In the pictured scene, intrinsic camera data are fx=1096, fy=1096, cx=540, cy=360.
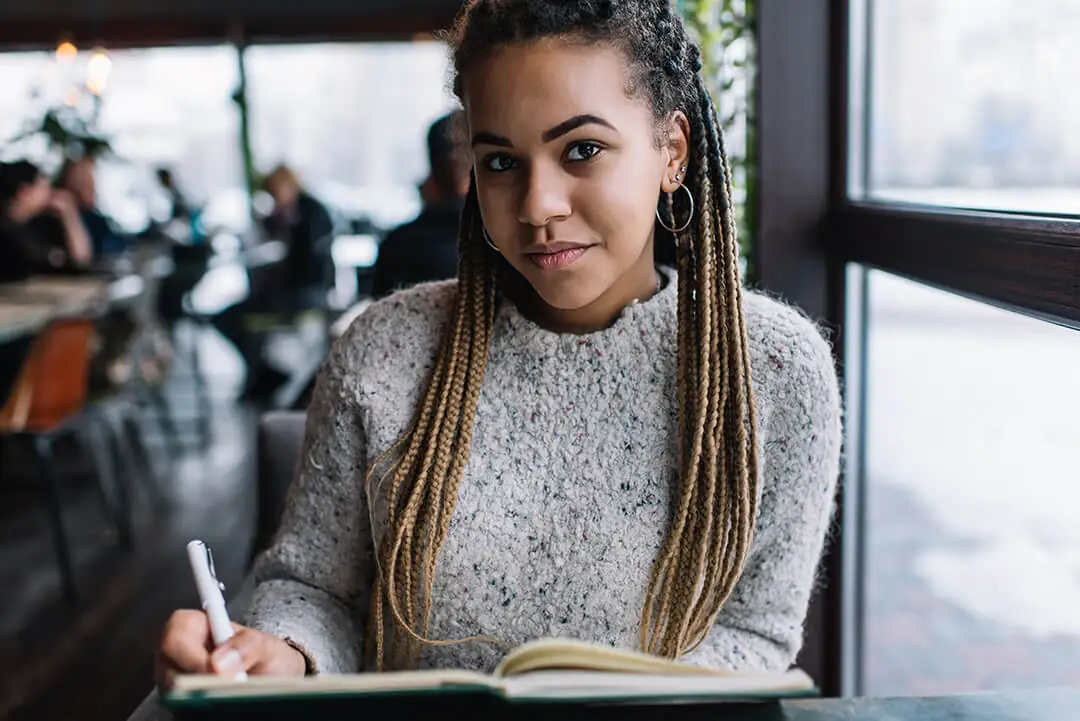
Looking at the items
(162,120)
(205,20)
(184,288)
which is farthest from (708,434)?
(162,120)

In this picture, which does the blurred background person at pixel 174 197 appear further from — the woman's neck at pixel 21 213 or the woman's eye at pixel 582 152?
the woman's eye at pixel 582 152

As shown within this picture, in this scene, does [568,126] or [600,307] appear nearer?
[568,126]

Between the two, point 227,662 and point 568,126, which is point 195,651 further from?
point 568,126

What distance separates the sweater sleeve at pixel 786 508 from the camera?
3.67 ft

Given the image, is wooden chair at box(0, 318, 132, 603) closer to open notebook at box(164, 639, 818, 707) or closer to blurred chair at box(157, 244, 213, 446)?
blurred chair at box(157, 244, 213, 446)

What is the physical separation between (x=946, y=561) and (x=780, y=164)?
2.61 ft

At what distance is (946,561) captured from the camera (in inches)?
79.0

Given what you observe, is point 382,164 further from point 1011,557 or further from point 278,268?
point 1011,557

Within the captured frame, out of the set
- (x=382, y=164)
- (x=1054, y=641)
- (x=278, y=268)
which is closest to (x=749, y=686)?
(x=1054, y=641)

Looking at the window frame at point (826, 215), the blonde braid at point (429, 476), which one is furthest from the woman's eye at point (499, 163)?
the window frame at point (826, 215)

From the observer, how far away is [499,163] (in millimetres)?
1026

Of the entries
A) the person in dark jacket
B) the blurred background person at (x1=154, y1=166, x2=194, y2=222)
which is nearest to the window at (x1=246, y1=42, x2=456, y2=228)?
the blurred background person at (x1=154, y1=166, x2=194, y2=222)

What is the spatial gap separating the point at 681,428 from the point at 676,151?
0.28m

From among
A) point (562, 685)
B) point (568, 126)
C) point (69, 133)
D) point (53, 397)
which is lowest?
point (53, 397)
